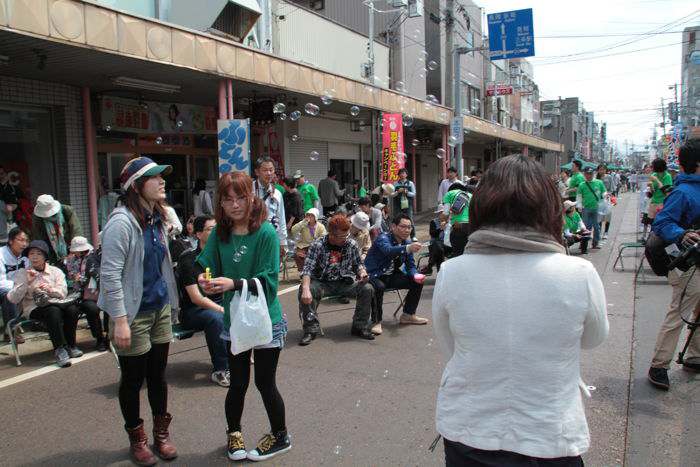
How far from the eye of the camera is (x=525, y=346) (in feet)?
5.37

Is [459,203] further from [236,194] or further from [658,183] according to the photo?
[236,194]

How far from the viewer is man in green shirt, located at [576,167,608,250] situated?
1162 centimetres

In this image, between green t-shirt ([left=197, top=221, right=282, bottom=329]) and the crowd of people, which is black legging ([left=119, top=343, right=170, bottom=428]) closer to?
the crowd of people

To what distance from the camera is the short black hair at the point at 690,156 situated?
4070 mm

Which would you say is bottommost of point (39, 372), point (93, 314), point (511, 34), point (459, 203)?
point (39, 372)

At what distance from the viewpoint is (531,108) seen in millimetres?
48469

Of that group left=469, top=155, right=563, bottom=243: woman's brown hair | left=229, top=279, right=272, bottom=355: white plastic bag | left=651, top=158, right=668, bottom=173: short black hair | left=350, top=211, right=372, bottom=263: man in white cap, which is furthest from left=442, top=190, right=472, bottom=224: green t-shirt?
left=469, top=155, right=563, bottom=243: woman's brown hair

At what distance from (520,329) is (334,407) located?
2.73 m

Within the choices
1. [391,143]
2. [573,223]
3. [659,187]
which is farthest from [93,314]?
[391,143]

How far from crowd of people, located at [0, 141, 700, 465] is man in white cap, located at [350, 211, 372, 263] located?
0.03 metres

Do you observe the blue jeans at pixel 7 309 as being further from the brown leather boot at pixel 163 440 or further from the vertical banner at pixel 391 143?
the vertical banner at pixel 391 143

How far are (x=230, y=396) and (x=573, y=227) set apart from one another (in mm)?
8899

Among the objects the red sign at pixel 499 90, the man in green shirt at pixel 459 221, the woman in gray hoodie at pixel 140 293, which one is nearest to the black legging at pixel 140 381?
the woman in gray hoodie at pixel 140 293

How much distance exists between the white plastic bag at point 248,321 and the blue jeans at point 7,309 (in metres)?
3.91
